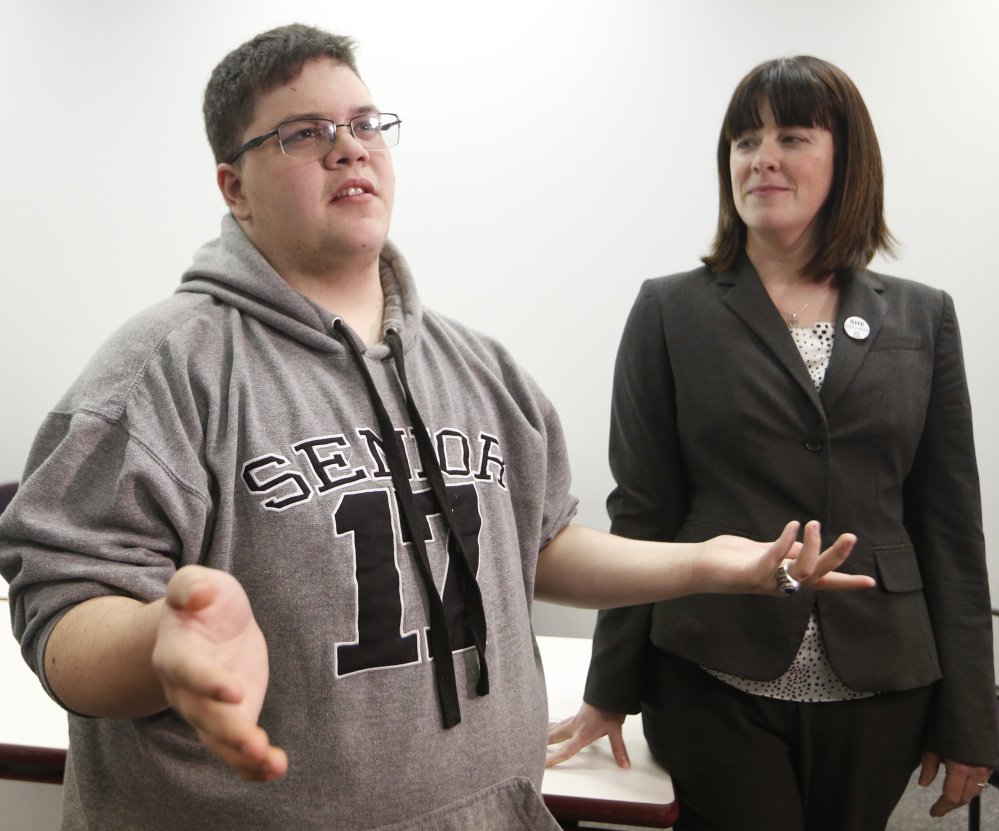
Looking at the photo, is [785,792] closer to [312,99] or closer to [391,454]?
[391,454]

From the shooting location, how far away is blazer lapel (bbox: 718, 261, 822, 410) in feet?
4.81

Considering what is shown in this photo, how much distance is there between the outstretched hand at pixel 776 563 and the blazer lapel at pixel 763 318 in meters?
0.39

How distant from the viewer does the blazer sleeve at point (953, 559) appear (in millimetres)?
1469

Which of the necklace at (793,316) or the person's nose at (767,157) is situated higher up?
the person's nose at (767,157)

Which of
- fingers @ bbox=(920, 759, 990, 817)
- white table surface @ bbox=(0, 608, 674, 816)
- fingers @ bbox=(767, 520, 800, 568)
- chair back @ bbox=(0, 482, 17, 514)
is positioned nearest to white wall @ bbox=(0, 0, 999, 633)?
chair back @ bbox=(0, 482, 17, 514)

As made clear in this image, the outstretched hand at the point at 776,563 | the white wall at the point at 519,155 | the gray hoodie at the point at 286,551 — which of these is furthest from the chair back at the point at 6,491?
the outstretched hand at the point at 776,563

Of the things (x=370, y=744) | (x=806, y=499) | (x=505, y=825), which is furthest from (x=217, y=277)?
(x=806, y=499)

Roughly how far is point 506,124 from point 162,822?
276 cm

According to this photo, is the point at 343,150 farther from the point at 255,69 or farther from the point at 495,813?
the point at 495,813

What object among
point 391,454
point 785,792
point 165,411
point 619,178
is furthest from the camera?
point 619,178

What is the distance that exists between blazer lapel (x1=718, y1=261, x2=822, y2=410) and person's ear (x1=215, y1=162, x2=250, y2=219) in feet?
2.69

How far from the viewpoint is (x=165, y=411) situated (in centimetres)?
93

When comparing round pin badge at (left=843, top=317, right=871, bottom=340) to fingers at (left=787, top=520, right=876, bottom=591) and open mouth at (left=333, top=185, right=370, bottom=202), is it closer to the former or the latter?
fingers at (left=787, top=520, right=876, bottom=591)

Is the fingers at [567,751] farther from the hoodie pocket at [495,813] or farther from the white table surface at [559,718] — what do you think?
the hoodie pocket at [495,813]
